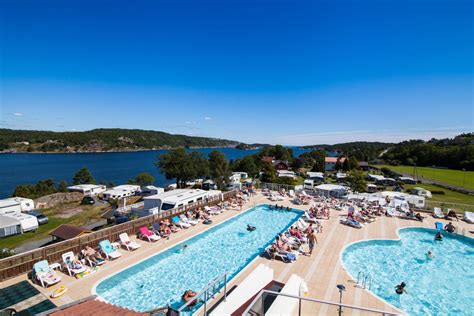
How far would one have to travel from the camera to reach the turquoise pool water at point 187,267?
8500 millimetres

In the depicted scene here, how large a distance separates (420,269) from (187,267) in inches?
431

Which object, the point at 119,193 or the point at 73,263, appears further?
the point at 119,193

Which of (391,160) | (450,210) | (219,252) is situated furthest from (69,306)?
(391,160)

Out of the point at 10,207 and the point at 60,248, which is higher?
the point at 60,248

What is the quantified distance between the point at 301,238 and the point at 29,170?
297 ft

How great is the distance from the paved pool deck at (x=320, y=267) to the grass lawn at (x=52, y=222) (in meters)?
10.3

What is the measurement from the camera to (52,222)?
20.6 m

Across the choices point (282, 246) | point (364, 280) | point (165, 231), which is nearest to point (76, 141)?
point (165, 231)

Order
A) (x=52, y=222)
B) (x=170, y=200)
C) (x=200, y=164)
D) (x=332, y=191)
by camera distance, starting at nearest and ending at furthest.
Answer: (x=170, y=200) < (x=52, y=222) < (x=332, y=191) < (x=200, y=164)

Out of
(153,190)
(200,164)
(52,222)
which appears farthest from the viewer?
(200,164)

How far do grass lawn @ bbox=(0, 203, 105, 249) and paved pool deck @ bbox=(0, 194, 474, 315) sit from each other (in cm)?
1032

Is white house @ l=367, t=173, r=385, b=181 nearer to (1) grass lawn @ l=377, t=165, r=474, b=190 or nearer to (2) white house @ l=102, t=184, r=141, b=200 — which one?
(1) grass lawn @ l=377, t=165, r=474, b=190

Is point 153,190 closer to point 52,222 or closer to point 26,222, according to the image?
point 52,222

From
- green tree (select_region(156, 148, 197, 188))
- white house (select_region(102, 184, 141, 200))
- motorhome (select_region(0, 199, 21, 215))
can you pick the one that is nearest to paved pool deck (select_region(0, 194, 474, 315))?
green tree (select_region(156, 148, 197, 188))
